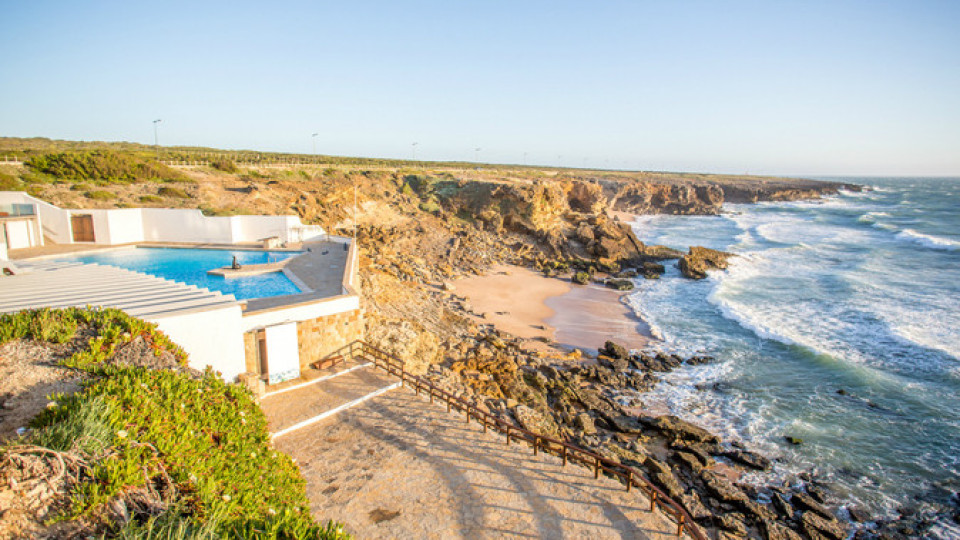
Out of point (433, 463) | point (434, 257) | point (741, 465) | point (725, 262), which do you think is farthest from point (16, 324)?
point (725, 262)

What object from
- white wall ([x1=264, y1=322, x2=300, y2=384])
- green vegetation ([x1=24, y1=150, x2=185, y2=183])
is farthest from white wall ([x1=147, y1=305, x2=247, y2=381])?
green vegetation ([x1=24, y1=150, x2=185, y2=183])

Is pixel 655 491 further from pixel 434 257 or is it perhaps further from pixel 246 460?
pixel 434 257

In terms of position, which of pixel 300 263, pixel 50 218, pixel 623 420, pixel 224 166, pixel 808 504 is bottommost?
pixel 808 504

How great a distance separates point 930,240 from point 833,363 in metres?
37.9

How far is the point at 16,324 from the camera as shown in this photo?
7.36 m

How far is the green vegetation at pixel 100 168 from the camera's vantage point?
1224 inches

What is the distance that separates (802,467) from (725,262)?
82.4 ft

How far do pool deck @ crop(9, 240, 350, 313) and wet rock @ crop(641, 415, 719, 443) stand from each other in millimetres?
10480

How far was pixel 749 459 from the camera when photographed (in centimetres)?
1248

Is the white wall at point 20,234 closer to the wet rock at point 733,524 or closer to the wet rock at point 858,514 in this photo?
the wet rock at point 733,524

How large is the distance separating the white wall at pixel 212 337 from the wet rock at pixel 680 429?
38.6ft

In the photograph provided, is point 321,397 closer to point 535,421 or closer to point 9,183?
point 535,421

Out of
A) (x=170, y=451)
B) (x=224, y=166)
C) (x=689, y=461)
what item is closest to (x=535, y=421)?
(x=689, y=461)

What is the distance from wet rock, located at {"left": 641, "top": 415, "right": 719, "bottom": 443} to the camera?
44.0ft
